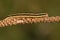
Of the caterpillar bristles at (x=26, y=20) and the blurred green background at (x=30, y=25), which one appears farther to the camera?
the blurred green background at (x=30, y=25)

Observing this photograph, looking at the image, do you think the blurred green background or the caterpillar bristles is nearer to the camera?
the caterpillar bristles

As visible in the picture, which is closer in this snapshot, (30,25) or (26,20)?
(26,20)

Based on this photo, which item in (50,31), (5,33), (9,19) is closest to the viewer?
(9,19)

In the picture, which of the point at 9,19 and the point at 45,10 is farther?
the point at 45,10

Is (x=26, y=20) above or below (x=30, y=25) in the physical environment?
above

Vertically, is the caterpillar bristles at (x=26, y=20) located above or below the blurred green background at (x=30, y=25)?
above

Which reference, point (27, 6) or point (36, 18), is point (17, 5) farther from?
point (36, 18)

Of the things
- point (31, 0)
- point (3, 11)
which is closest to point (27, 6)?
point (31, 0)

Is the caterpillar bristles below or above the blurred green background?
above
